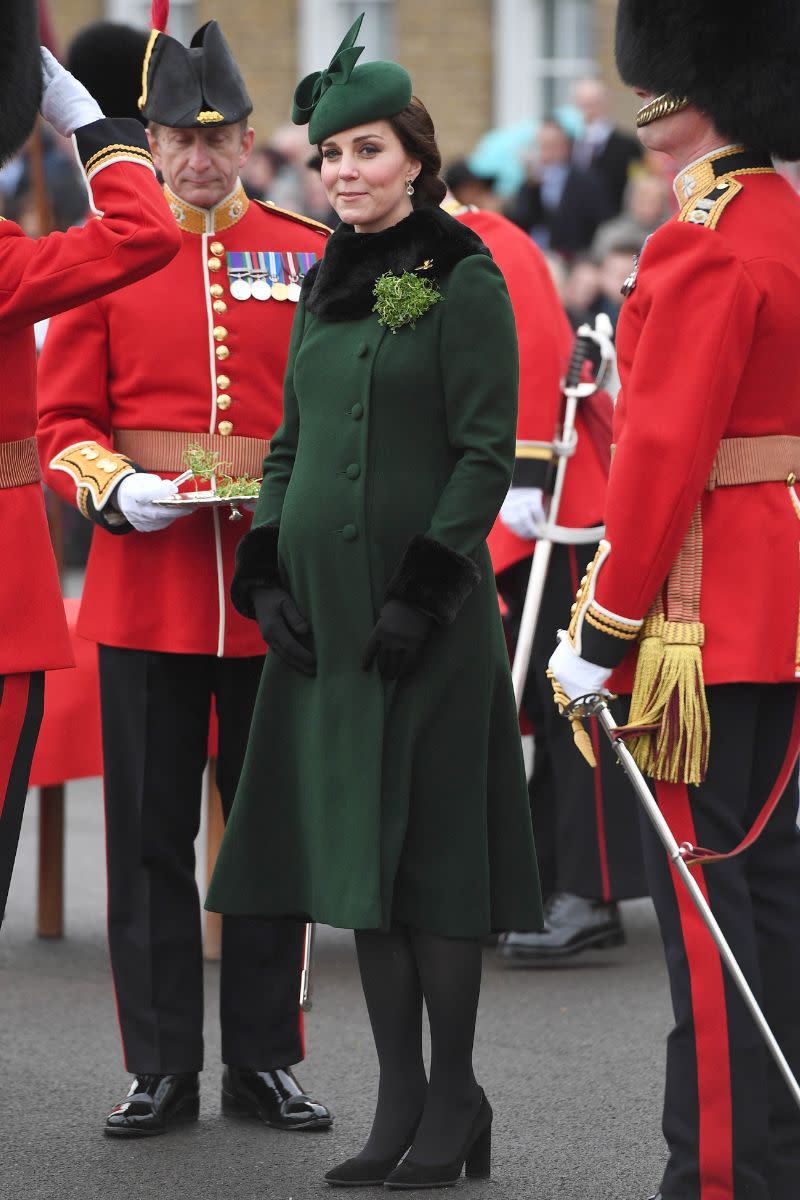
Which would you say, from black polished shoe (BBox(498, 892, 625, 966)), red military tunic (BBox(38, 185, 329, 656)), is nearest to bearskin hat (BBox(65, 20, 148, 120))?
red military tunic (BBox(38, 185, 329, 656))

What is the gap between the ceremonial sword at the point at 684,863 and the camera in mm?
3293

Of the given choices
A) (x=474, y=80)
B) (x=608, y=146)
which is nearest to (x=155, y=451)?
(x=608, y=146)

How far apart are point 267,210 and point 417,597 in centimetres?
118

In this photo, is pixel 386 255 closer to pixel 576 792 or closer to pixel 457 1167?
pixel 457 1167

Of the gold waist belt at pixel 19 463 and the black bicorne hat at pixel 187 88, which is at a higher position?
the black bicorne hat at pixel 187 88

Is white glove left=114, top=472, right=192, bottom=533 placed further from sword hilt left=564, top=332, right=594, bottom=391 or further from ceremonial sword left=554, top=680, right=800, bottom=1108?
sword hilt left=564, top=332, right=594, bottom=391

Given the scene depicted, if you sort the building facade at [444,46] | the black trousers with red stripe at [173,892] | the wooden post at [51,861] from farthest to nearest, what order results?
the building facade at [444,46]
the wooden post at [51,861]
the black trousers with red stripe at [173,892]

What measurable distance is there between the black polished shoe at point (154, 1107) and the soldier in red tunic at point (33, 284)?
0.54 meters

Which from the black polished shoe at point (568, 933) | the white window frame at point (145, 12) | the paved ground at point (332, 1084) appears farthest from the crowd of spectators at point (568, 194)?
the paved ground at point (332, 1084)

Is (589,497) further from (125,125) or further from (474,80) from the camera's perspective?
(474,80)

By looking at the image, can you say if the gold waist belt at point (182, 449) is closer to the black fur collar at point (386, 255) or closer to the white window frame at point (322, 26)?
the black fur collar at point (386, 255)

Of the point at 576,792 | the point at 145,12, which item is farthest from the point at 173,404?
the point at 145,12

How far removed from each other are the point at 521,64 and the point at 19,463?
15572mm

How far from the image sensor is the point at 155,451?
421cm
